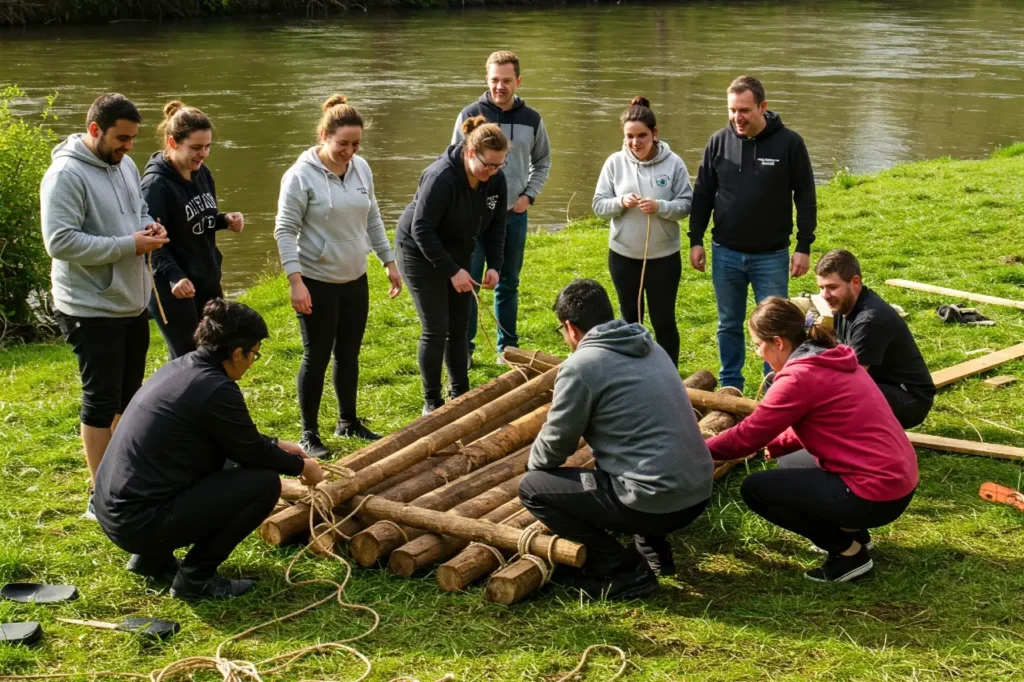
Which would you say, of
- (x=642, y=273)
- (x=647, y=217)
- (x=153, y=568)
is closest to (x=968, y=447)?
(x=642, y=273)

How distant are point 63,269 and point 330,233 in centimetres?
141

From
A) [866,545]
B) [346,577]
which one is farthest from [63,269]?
[866,545]

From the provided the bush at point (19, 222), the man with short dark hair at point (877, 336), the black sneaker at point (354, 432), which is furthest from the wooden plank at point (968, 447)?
the bush at point (19, 222)

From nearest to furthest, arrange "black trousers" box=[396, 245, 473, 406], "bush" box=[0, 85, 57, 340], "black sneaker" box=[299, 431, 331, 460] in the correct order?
"black sneaker" box=[299, 431, 331, 460]
"black trousers" box=[396, 245, 473, 406]
"bush" box=[0, 85, 57, 340]

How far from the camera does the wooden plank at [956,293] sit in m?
8.84

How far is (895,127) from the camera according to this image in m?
20.6

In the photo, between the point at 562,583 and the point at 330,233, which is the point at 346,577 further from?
the point at 330,233

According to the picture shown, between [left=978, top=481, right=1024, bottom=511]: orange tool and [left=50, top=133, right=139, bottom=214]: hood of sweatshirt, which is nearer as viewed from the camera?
[left=50, top=133, right=139, bottom=214]: hood of sweatshirt

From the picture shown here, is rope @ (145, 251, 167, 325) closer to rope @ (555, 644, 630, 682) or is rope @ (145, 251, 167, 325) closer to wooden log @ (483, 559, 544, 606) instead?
wooden log @ (483, 559, 544, 606)

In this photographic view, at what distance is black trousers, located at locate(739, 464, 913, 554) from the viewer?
16.1 feet

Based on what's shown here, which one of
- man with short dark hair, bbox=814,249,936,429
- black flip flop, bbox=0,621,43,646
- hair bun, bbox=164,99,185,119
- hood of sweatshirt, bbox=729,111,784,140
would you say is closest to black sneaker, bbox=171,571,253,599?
black flip flop, bbox=0,621,43,646

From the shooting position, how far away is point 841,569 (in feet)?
16.5

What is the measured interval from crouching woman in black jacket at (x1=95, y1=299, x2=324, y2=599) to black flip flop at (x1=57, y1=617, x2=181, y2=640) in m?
0.24

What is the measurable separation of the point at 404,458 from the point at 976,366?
3.99 meters
